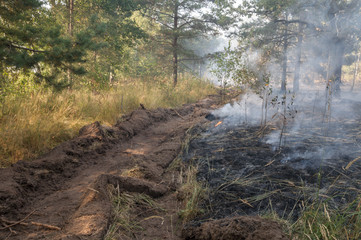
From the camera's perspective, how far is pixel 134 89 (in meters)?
9.13

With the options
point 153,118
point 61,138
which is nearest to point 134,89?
point 153,118

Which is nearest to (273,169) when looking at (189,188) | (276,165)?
(276,165)

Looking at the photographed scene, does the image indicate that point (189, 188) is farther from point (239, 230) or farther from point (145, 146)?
point (145, 146)

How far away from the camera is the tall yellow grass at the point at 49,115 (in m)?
3.83

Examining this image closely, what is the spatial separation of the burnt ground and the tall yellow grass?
93.0 inches

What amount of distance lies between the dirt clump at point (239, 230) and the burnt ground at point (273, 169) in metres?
0.01

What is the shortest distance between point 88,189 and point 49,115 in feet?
8.83

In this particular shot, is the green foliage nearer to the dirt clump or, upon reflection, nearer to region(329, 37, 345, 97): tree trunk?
region(329, 37, 345, 97): tree trunk

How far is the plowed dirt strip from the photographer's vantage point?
2.28 metres

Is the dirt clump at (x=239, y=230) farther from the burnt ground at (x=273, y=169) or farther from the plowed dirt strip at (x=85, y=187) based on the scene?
the plowed dirt strip at (x=85, y=187)

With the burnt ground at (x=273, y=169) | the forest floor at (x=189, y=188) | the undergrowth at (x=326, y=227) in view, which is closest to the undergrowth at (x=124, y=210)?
the forest floor at (x=189, y=188)

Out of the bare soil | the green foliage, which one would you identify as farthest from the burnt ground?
the green foliage

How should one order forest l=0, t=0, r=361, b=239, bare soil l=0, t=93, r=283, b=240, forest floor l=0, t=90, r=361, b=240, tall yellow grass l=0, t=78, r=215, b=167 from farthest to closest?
tall yellow grass l=0, t=78, r=215, b=167
forest l=0, t=0, r=361, b=239
bare soil l=0, t=93, r=283, b=240
forest floor l=0, t=90, r=361, b=240

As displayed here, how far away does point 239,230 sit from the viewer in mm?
1938
